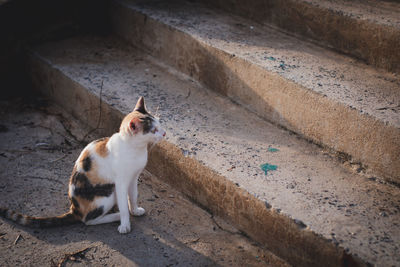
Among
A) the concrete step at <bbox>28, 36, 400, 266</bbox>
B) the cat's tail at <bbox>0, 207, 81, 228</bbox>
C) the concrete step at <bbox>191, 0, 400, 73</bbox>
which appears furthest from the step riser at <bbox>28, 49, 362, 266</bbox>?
the concrete step at <bbox>191, 0, 400, 73</bbox>

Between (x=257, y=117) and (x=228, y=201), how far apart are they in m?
0.79

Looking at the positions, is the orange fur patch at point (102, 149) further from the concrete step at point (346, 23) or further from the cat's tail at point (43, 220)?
the concrete step at point (346, 23)

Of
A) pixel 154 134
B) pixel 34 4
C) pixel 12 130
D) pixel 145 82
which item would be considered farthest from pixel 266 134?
pixel 34 4

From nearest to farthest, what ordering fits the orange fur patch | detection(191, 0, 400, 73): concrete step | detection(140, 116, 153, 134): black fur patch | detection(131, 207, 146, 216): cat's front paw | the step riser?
the step riser
detection(140, 116, 153, 134): black fur patch
the orange fur patch
detection(131, 207, 146, 216): cat's front paw
detection(191, 0, 400, 73): concrete step

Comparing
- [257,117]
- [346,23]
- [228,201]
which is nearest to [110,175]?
[228,201]

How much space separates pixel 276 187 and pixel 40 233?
53.8 inches

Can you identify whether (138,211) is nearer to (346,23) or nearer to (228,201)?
(228,201)

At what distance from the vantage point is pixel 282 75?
2.68 metres

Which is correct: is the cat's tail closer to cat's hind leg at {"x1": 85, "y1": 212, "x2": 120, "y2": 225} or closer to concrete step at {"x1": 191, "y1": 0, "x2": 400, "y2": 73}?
cat's hind leg at {"x1": 85, "y1": 212, "x2": 120, "y2": 225}

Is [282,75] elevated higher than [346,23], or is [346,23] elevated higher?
[346,23]

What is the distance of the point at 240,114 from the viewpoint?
2.93 meters

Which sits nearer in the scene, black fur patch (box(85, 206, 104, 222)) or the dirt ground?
the dirt ground

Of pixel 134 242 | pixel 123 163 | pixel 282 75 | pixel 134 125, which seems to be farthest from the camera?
pixel 282 75

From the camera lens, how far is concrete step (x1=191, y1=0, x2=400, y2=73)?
2754 mm
